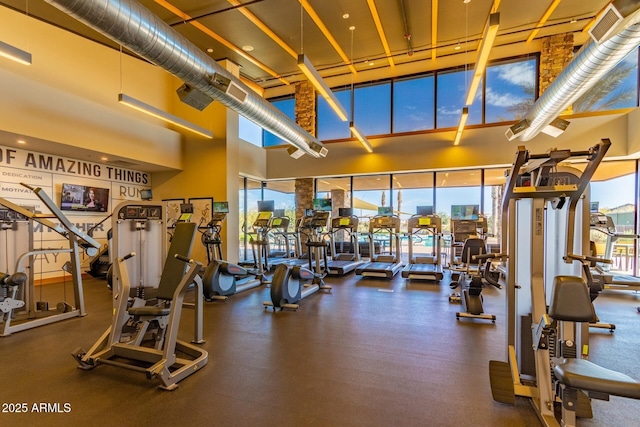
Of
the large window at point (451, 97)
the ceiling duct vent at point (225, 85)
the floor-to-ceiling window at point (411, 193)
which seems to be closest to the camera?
the ceiling duct vent at point (225, 85)

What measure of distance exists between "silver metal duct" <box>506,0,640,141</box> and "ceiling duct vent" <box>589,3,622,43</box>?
0.24 ft

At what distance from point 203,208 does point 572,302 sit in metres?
8.37

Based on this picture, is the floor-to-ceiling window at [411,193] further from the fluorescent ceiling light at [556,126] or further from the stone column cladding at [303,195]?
the fluorescent ceiling light at [556,126]

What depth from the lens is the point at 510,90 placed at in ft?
28.4

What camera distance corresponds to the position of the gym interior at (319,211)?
2.35 meters

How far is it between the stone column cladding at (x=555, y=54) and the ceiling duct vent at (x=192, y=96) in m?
8.45

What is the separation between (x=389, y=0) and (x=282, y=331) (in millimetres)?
6449

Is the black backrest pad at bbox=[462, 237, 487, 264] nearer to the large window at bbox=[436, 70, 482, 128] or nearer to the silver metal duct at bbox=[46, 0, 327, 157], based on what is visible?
the silver metal duct at bbox=[46, 0, 327, 157]

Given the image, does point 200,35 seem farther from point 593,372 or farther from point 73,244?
point 593,372

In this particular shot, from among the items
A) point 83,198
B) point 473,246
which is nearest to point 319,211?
point 473,246

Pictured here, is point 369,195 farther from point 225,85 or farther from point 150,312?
point 150,312

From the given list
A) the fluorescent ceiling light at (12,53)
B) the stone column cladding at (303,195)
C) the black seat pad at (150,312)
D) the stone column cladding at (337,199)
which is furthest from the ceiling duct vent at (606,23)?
the stone column cladding at (303,195)

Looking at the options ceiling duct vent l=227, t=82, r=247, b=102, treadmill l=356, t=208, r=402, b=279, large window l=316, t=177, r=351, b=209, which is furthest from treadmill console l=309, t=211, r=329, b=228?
ceiling duct vent l=227, t=82, r=247, b=102

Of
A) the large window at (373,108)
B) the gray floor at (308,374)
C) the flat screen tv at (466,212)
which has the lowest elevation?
the gray floor at (308,374)
